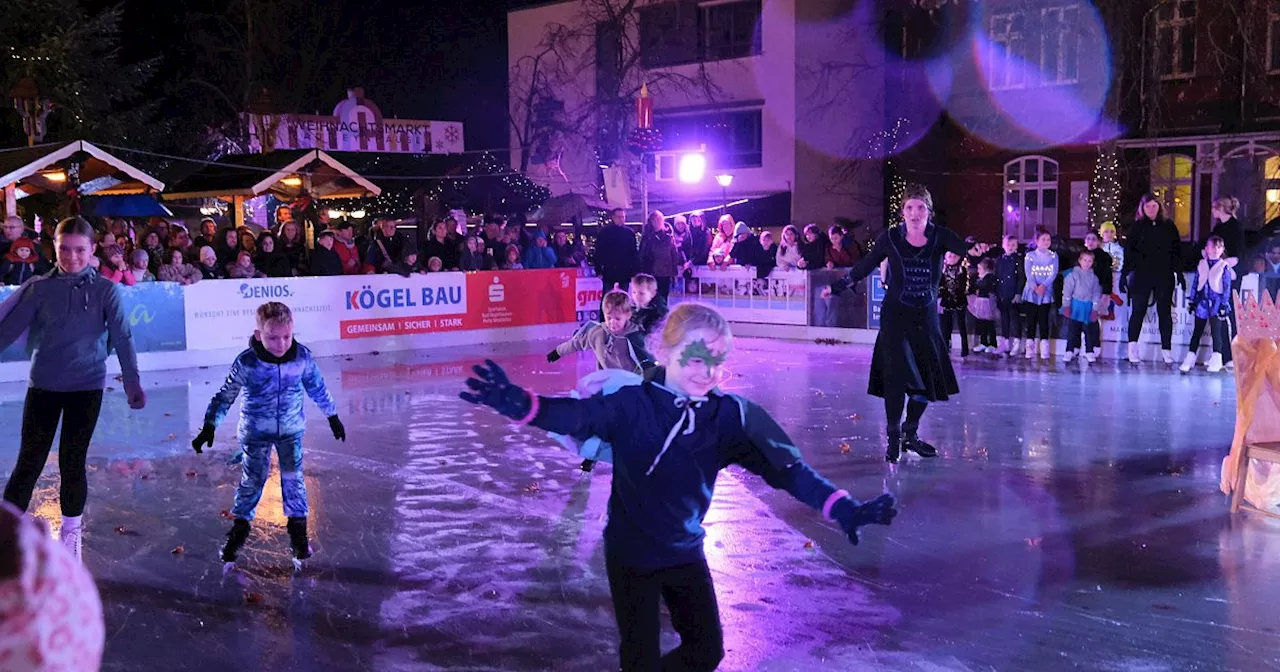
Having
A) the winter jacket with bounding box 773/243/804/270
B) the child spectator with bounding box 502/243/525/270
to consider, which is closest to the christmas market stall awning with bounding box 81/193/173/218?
the child spectator with bounding box 502/243/525/270

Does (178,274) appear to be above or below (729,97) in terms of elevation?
below

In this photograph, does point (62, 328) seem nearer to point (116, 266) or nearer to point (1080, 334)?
point (116, 266)

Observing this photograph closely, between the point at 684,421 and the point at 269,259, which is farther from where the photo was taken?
the point at 269,259

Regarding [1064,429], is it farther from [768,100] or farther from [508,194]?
[768,100]

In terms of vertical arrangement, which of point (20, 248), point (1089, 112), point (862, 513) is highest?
point (1089, 112)

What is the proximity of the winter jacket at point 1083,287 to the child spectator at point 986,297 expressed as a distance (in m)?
1.07

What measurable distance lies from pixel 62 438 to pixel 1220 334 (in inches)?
506

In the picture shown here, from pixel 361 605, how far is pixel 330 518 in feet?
6.32

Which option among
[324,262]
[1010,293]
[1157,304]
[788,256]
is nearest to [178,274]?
[324,262]

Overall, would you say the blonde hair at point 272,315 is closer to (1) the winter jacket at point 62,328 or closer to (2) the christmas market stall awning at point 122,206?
(1) the winter jacket at point 62,328

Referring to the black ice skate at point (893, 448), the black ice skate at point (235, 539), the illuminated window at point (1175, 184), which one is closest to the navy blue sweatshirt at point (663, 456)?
the black ice skate at point (235, 539)

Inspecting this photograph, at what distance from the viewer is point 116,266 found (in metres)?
15.2

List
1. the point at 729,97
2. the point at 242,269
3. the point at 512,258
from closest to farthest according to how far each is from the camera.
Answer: the point at 242,269
the point at 512,258
the point at 729,97

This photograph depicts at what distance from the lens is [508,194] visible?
28000 mm
